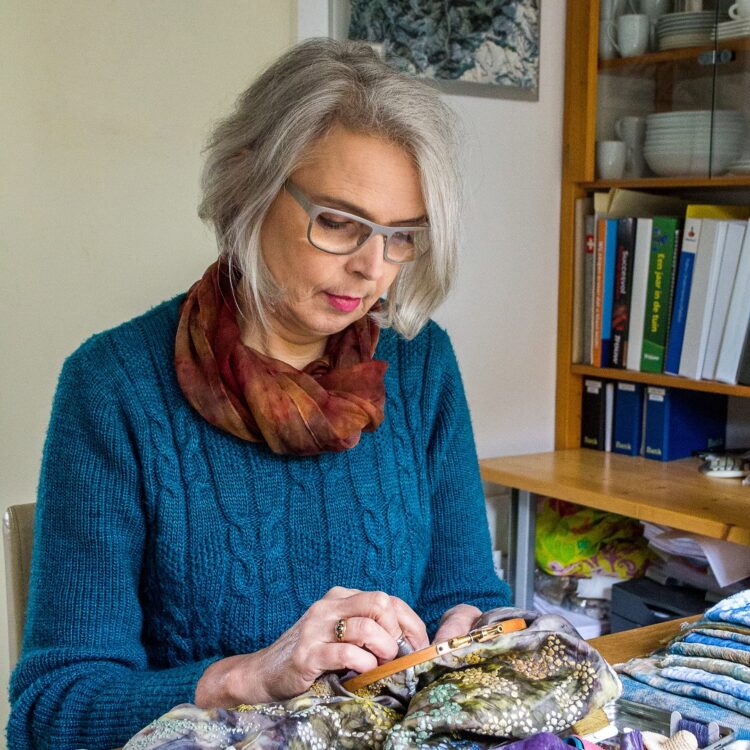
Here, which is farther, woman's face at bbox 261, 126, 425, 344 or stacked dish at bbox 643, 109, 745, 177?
stacked dish at bbox 643, 109, 745, 177

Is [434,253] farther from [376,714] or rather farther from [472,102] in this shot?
[472,102]

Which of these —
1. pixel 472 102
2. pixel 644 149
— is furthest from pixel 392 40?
pixel 644 149

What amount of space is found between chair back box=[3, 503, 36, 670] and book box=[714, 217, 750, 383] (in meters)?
1.61

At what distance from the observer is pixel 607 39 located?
2.67 m

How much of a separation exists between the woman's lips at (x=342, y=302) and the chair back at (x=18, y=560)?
1.60ft

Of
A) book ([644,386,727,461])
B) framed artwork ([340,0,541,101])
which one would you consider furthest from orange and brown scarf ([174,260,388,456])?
book ([644,386,727,461])

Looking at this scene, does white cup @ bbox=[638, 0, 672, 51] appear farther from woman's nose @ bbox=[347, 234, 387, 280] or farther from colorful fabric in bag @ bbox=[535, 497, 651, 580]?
woman's nose @ bbox=[347, 234, 387, 280]

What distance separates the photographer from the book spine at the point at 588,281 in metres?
2.73

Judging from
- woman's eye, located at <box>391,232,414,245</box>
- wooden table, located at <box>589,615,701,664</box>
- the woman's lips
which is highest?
woman's eye, located at <box>391,232,414,245</box>

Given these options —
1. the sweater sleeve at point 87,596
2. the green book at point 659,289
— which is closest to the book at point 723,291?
the green book at point 659,289

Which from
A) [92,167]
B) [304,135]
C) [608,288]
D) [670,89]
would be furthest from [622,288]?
[304,135]

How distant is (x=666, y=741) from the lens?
3.00 feet

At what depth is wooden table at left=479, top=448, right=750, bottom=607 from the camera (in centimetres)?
211

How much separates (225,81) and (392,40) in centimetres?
44
